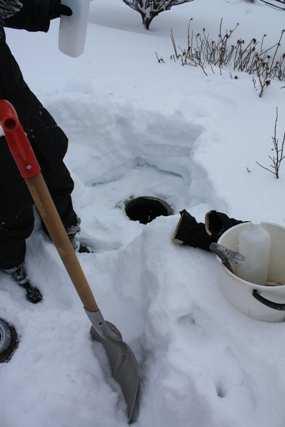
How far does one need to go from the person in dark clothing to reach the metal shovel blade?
0.48 m

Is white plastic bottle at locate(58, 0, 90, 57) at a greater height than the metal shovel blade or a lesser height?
greater

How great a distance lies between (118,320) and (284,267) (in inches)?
27.8

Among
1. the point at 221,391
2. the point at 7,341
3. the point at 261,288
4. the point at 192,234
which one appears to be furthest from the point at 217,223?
the point at 7,341

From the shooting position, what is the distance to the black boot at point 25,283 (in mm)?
1828

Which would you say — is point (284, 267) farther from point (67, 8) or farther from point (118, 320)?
point (67, 8)

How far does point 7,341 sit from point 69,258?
2.12 ft

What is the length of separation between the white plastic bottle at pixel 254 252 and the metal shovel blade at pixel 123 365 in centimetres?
49

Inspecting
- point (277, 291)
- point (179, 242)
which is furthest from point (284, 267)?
point (179, 242)

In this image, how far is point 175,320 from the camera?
55.6 inches

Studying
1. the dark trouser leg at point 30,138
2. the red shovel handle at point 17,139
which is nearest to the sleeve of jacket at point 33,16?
the dark trouser leg at point 30,138

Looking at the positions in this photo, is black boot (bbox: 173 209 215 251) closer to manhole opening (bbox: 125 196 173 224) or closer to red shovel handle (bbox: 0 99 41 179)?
red shovel handle (bbox: 0 99 41 179)

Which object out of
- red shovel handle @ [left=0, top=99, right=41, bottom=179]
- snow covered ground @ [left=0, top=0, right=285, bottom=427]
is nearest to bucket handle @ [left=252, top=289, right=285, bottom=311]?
snow covered ground @ [left=0, top=0, right=285, bottom=427]

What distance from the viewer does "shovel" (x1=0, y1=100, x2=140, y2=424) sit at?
3.19 feet

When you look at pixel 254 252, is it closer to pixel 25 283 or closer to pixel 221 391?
pixel 221 391
